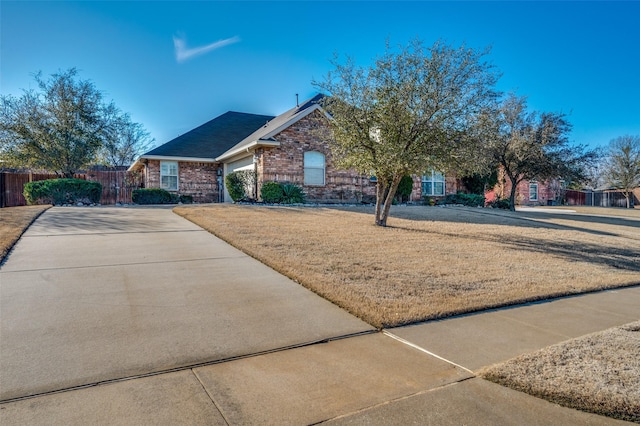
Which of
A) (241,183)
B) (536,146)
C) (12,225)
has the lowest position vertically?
(12,225)

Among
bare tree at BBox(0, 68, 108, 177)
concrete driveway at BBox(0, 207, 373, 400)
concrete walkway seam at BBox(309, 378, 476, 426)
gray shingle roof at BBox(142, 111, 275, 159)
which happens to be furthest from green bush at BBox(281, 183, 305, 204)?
concrete walkway seam at BBox(309, 378, 476, 426)

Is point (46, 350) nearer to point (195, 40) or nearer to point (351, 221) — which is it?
point (351, 221)

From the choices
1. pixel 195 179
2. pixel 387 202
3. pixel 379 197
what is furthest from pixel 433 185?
pixel 195 179

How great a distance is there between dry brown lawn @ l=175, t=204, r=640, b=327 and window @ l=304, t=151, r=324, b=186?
6091 millimetres

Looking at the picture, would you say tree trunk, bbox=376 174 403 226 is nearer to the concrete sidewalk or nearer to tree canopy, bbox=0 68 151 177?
the concrete sidewalk

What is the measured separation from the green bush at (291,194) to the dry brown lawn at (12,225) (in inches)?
358

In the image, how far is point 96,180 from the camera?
789 inches

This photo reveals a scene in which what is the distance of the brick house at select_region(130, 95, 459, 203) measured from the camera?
17906mm

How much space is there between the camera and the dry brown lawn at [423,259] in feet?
16.3

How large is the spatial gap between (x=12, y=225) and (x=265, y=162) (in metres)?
10.1

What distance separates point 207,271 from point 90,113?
18.5 metres

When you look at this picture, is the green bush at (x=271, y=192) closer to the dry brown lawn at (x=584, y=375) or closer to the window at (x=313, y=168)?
the window at (x=313, y=168)

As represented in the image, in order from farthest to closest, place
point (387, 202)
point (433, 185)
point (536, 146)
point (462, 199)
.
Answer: point (462, 199)
point (433, 185)
point (536, 146)
point (387, 202)

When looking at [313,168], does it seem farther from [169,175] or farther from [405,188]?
[169,175]
